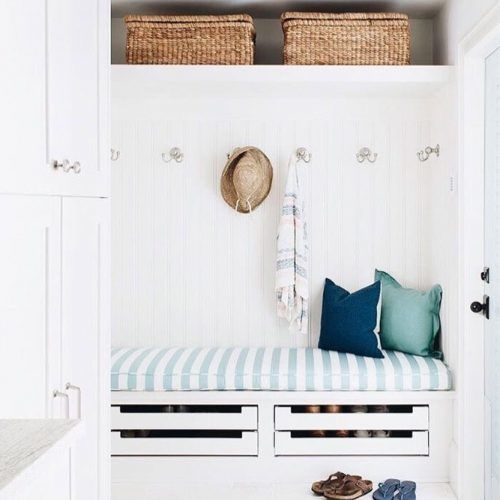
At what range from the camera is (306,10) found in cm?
367

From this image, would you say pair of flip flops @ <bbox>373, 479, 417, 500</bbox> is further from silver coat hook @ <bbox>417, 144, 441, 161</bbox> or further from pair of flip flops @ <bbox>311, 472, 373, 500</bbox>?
silver coat hook @ <bbox>417, 144, 441, 161</bbox>

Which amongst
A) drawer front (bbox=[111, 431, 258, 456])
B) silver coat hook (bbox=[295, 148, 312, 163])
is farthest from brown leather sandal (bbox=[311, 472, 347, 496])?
silver coat hook (bbox=[295, 148, 312, 163])

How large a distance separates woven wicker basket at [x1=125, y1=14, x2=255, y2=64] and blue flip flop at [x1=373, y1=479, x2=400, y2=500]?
209cm

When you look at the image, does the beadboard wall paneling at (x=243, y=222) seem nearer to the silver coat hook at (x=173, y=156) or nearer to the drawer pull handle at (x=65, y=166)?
the silver coat hook at (x=173, y=156)

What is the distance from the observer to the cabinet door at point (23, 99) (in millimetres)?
1546

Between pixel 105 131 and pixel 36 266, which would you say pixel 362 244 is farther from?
pixel 36 266

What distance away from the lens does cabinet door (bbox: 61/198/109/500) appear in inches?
77.2

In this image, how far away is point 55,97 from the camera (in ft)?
6.04

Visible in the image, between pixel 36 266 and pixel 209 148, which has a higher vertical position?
pixel 209 148

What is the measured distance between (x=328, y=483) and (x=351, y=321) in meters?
0.83

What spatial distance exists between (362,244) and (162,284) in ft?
3.70

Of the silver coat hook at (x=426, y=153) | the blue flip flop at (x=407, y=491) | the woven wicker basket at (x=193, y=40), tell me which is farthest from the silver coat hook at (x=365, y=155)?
the blue flip flop at (x=407, y=491)

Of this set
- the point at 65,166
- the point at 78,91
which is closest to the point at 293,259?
the point at 78,91

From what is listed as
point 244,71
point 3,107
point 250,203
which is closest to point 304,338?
point 250,203
